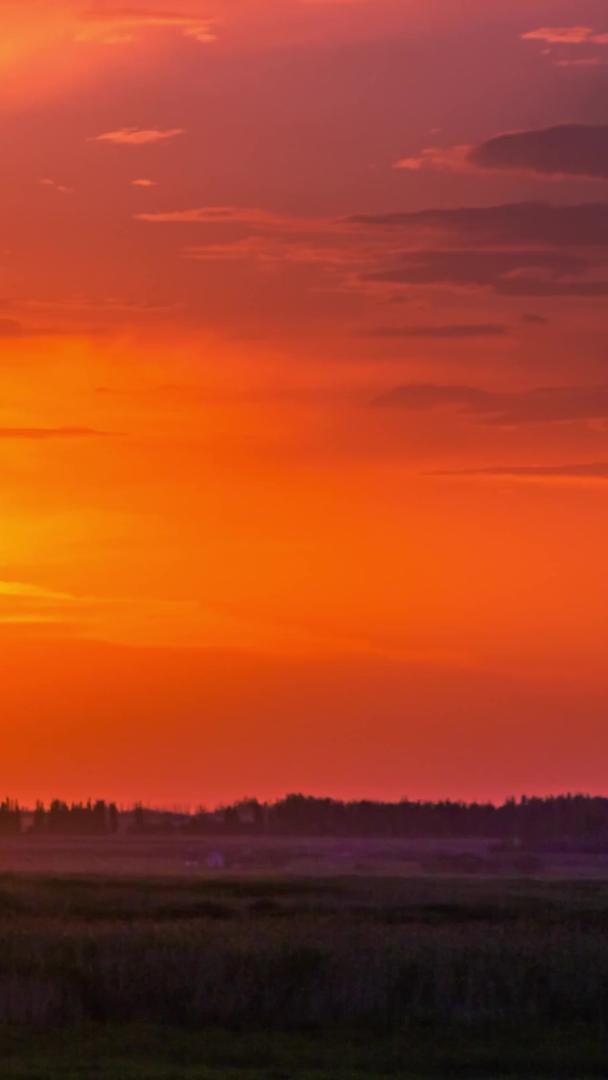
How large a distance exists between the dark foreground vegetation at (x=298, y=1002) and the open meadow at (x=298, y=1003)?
39mm

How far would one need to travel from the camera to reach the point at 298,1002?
36.0m

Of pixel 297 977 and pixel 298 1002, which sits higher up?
pixel 297 977

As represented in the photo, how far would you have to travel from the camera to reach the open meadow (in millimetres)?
30312

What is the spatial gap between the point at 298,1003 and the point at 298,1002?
1.3 inches

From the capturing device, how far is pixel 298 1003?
118 feet

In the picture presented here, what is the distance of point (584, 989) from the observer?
37062mm

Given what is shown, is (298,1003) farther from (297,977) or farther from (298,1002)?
(297,977)

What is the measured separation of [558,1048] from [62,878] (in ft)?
195

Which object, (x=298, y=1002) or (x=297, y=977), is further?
(x=297, y=977)

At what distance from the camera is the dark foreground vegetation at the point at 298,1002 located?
30359mm

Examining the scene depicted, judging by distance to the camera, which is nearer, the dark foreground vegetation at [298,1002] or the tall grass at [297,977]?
the dark foreground vegetation at [298,1002]

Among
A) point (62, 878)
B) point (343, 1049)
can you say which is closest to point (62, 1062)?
point (343, 1049)

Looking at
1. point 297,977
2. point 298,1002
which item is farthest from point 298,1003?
point 297,977

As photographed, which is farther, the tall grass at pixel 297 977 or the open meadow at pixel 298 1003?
the tall grass at pixel 297 977
